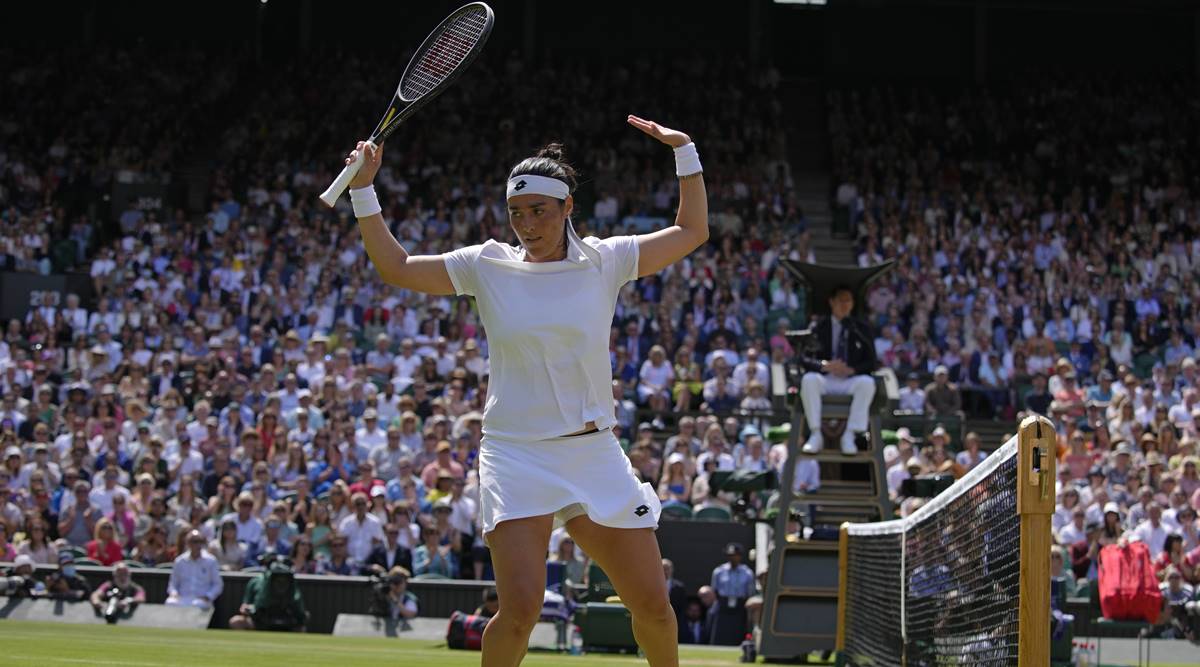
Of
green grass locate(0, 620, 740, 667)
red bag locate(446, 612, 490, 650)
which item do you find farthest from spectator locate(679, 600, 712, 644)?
red bag locate(446, 612, 490, 650)

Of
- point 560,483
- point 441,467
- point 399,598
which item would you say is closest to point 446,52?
point 560,483

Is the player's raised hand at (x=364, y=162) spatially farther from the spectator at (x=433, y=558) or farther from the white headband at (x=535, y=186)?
the spectator at (x=433, y=558)

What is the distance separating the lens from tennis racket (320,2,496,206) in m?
6.58

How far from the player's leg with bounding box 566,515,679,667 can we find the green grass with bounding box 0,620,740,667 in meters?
4.30

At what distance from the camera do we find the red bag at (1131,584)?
1488cm

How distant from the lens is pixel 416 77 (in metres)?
6.98

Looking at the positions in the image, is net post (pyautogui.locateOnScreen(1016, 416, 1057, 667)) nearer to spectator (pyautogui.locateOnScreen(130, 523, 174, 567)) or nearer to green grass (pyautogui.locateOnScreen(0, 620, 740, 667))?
green grass (pyautogui.locateOnScreen(0, 620, 740, 667))

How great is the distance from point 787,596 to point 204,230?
18769 mm

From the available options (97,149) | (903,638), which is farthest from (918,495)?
(97,149)

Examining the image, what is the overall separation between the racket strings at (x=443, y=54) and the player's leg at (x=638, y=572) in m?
2.11

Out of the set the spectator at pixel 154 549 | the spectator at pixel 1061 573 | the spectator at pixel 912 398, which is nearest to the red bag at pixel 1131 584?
the spectator at pixel 1061 573

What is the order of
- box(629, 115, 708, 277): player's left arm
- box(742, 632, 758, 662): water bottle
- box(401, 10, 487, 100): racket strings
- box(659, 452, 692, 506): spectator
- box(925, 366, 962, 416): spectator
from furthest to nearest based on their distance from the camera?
box(925, 366, 962, 416): spectator, box(659, 452, 692, 506): spectator, box(742, 632, 758, 662): water bottle, box(401, 10, 487, 100): racket strings, box(629, 115, 708, 277): player's left arm

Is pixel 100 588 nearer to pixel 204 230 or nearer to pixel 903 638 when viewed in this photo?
pixel 903 638

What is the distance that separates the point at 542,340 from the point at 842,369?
7780 mm
